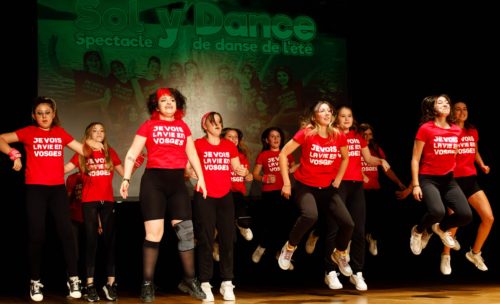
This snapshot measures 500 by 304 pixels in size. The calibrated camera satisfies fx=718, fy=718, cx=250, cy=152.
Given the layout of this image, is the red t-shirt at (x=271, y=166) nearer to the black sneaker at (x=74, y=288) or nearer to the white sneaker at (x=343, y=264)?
the white sneaker at (x=343, y=264)

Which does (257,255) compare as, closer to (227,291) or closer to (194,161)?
(227,291)

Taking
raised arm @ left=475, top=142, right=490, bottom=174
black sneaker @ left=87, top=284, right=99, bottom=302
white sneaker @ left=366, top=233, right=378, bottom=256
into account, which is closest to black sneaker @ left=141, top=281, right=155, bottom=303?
black sneaker @ left=87, top=284, right=99, bottom=302

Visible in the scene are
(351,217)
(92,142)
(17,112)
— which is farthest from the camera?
(17,112)

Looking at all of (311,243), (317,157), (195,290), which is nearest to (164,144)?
(195,290)

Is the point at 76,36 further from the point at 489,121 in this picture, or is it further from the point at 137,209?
the point at 489,121

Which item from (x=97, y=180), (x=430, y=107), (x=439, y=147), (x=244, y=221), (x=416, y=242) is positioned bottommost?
(x=416, y=242)

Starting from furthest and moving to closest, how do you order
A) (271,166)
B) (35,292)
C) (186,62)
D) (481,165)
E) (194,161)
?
(186,62), (271,166), (481,165), (35,292), (194,161)

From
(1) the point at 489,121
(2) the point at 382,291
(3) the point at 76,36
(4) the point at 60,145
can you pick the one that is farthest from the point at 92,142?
(1) the point at 489,121

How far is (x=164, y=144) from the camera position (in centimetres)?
540

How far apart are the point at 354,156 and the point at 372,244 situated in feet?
Answer: 5.57

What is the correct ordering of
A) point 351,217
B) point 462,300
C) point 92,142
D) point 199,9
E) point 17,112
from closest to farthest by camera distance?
point 462,300 < point 92,142 < point 351,217 < point 17,112 < point 199,9

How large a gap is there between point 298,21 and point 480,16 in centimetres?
215

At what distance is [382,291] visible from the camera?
6.34 metres

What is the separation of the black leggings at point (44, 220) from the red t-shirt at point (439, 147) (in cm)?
311
